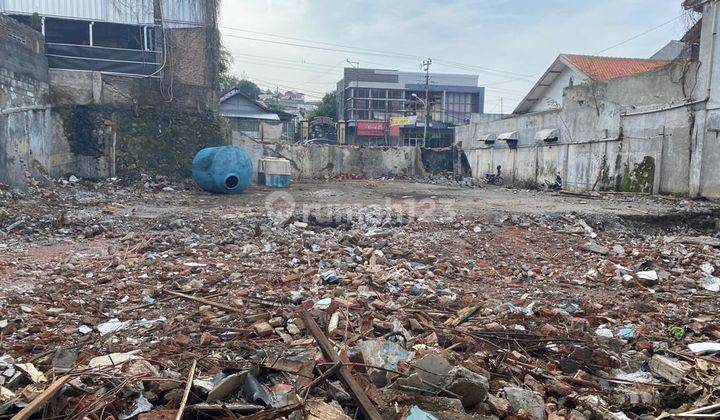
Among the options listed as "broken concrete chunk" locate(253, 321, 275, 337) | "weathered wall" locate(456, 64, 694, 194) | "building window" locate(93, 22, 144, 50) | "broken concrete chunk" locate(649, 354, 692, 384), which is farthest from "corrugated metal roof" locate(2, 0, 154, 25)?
"broken concrete chunk" locate(649, 354, 692, 384)

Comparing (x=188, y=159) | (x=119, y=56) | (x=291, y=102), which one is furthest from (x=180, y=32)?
(x=291, y=102)

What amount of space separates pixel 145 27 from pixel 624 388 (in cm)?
1649

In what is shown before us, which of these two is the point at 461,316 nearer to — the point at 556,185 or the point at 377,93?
the point at 556,185

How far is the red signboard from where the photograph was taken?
39312mm

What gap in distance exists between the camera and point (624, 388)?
2.96 m

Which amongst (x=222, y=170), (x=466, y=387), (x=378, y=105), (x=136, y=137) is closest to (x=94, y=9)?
(x=136, y=137)

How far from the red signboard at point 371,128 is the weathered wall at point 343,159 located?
17.3 meters

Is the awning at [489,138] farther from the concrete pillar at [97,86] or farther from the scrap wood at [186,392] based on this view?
the scrap wood at [186,392]

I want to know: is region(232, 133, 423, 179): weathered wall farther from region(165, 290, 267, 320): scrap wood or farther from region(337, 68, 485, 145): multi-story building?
region(337, 68, 485, 145): multi-story building

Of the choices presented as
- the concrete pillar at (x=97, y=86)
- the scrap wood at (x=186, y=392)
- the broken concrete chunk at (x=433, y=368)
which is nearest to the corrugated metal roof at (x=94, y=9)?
the concrete pillar at (x=97, y=86)

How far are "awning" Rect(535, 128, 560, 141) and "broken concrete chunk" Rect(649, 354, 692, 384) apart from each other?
589 inches

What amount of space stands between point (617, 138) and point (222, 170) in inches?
437

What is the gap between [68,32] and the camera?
15.6 metres

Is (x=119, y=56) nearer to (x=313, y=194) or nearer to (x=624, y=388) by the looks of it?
(x=313, y=194)
